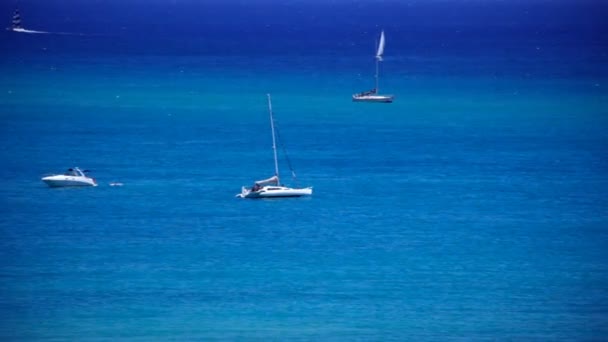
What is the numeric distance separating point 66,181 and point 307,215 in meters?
12.2

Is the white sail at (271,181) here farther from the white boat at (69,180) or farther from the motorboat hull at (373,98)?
the motorboat hull at (373,98)

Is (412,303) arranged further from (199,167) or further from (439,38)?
(439,38)

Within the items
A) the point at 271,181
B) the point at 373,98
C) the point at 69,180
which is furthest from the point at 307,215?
the point at 373,98

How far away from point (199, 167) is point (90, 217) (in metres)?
12.7

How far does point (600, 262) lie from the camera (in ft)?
169

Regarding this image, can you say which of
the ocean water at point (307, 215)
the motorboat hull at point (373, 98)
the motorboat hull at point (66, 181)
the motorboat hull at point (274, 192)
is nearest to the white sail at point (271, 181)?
the motorboat hull at point (274, 192)

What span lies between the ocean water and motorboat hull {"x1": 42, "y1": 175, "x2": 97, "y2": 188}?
49 centimetres

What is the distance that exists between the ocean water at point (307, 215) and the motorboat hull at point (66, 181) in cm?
49

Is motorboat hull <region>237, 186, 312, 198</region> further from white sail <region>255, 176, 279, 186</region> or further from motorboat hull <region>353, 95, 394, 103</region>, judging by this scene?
motorboat hull <region>353, 95, 394, 103</region>

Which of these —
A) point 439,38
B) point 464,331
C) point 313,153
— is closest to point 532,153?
point 313,153

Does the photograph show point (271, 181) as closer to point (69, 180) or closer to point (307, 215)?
point (307, 215)

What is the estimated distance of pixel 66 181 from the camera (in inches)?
2532

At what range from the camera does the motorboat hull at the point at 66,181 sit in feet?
211

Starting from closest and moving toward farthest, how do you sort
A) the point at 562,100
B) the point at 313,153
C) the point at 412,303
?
1. the point at 412,303
2. the point at 313,153
3. the point at 562,100
